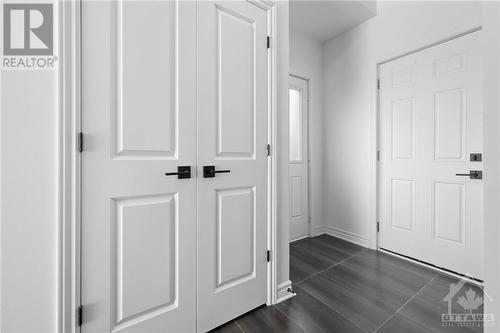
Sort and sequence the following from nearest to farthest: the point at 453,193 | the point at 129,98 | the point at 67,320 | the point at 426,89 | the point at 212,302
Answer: the point at 67,320
the point at 129,98
the point at 212,302
the point at 453,193
the point at 426,89

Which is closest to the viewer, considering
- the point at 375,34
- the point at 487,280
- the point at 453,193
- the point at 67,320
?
the point at 487,280

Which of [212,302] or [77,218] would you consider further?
[212,302]

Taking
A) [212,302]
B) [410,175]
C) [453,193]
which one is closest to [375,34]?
[410,175]

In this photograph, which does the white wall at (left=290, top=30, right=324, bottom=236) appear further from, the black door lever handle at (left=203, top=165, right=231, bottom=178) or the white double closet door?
the black door lever handle at (left=203, top=165, right=231, bottom=178)

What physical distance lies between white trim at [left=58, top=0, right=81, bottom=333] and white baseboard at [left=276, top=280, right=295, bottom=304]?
1269mm

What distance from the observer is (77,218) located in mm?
1087

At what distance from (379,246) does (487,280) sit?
2510 mm

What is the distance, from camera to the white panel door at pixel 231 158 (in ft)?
4.75

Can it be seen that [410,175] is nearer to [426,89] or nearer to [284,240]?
[426,89]

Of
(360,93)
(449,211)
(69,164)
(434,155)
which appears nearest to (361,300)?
(449,211)

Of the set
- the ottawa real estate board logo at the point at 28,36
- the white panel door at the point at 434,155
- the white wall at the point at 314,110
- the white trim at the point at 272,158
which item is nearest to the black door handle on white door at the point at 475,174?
the white panel door at the point at 434,155

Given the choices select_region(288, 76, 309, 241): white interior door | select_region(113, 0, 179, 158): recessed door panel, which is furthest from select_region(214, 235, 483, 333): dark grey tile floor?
select_region(113, 0, 179, 158): recessed door panel

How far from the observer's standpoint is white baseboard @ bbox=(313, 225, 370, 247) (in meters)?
2.90

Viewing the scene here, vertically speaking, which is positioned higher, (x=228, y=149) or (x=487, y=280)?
(x=228, y=149)
